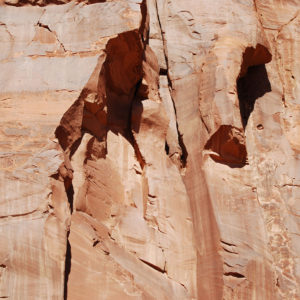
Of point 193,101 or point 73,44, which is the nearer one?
point 73,44

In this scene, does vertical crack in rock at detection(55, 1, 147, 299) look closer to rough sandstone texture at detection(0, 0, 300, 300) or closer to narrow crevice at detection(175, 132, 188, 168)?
rough sandstone texture at detection(0, 0, 300, 300)

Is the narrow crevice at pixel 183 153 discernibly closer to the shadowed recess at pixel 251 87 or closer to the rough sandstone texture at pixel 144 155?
the rough sandstone texture at pixel 144 155

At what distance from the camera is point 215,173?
310 inches

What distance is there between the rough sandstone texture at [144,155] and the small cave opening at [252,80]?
0.05 feet

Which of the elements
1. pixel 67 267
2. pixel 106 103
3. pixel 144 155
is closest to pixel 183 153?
pixel 144 155

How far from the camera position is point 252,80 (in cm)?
926

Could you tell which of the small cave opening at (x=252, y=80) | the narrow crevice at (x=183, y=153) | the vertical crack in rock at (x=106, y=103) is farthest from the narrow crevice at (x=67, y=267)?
the small cave opening at (x=252, y=80)

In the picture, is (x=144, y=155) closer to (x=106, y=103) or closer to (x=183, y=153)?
(x=183, y=153)

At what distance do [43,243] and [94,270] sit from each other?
618 millimetres

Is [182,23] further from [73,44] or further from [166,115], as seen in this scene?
[73,44]

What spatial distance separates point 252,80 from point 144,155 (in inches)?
77.7

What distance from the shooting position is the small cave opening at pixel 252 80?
8.95 metres

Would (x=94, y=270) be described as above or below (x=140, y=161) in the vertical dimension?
below

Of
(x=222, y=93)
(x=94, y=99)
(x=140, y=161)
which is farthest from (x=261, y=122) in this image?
(x=94, y=99)
